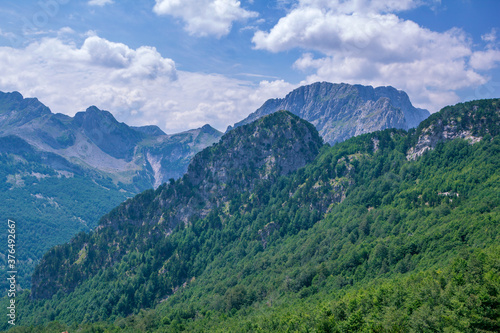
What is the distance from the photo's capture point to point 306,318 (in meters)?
109

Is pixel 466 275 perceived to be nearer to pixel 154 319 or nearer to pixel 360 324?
pixel 360 324

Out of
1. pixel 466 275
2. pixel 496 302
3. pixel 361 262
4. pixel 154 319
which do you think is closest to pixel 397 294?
pixel 466 275

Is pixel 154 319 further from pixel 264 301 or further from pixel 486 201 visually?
pixel 486 201

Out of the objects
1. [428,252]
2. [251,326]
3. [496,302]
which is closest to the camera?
[496,302]

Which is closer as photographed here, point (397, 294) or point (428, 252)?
point (397, 294)

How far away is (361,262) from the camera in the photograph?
183 metres

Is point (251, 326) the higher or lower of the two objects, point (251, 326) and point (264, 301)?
the higher

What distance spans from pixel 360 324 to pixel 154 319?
5681 inches

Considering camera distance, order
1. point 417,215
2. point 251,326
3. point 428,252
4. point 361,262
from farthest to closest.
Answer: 1. point 417,215
2. point 361,262
3. point 428,252
4. point 251,326

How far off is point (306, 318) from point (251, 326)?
30949 millimetres

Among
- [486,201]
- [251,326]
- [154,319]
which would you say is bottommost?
[154,319]

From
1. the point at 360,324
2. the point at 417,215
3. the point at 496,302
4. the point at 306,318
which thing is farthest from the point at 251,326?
the point at 417,215

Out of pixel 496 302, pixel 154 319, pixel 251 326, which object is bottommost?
pixel 154 319

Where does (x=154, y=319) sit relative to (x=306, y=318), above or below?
below
